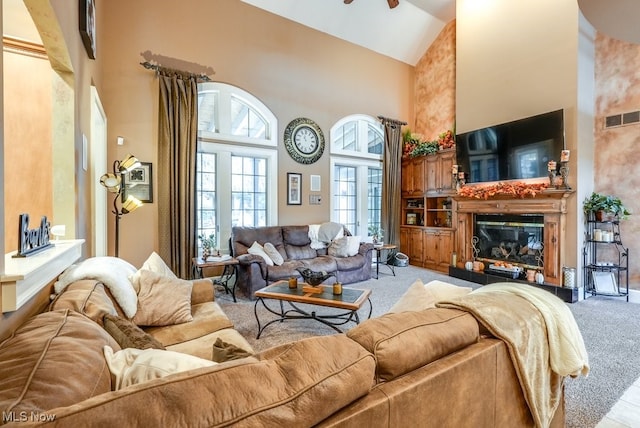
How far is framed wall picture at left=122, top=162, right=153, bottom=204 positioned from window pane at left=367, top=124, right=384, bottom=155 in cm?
441

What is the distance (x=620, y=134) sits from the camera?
4.34m

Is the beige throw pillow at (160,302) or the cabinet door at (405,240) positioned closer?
the beige throw pillow at (160,302)

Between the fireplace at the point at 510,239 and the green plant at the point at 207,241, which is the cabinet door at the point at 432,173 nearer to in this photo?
the fireplace at the point at 510,239

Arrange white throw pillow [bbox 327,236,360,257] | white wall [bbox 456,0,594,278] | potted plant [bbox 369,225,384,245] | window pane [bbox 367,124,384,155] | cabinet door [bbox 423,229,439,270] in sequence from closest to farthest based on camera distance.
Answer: white wall [bbox 456,0,594,278] < white throw pillow [bbox 327,236,360,257] < potted plant [bbox 369,225,384,245] < cabinet door [bbox 423,229,439,270] < window pane [bbox 367,124,384,155]

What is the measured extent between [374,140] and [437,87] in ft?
5.82

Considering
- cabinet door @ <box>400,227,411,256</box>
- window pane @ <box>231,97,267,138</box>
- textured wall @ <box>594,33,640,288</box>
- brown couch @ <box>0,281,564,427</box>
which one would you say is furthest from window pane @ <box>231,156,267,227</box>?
textured wall @ <box>594,33,640,288</box>

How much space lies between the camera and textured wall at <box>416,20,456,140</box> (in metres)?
Result: 6.55

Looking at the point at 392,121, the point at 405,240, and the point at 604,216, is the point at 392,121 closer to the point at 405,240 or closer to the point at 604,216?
the point at 405,240

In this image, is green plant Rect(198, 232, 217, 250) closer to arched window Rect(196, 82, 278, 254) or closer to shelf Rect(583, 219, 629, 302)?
arched window Rect(196, 82, 278, 254)

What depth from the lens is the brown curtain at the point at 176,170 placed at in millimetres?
4609

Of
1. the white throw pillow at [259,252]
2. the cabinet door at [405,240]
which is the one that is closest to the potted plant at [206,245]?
the white throw pillow at [259,252]

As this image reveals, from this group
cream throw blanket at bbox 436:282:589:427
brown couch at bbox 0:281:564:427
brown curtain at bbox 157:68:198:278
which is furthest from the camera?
brown curtain at bbox 157:68:198:278

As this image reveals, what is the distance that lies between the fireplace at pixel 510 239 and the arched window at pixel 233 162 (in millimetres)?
3706

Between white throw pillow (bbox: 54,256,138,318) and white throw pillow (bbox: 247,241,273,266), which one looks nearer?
white throw pillow (bbox: 54,256,138,318)
